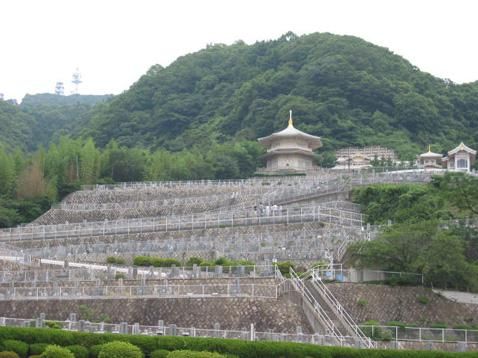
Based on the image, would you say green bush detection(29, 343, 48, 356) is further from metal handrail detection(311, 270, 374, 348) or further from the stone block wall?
the stone block wall

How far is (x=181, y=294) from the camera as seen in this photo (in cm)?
3191

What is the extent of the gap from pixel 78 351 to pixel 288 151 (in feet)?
180

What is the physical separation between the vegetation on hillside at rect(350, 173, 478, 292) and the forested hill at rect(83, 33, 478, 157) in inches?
1389

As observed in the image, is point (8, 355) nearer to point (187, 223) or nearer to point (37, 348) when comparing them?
point (37, 348)

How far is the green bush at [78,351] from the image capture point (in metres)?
24.0

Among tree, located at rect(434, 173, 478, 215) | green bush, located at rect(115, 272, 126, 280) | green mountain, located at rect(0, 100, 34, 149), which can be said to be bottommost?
green bush, located at rect(115, 272, 126, 280)

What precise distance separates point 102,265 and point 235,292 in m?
10.3

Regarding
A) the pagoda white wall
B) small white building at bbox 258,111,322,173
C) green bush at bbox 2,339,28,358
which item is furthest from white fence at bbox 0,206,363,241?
the pagoda white wall

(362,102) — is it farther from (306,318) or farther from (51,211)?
(306,318)

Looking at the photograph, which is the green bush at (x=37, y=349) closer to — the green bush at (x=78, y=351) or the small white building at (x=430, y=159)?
the green bush at (x=78, y=351)

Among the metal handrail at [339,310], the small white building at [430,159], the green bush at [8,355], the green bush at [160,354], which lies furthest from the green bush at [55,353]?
the small white building at [430,159]

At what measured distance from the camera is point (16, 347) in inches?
941

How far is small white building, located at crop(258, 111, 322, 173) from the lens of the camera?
77.7 metres

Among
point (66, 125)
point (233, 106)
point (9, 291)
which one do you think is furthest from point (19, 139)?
point (9, 291)
